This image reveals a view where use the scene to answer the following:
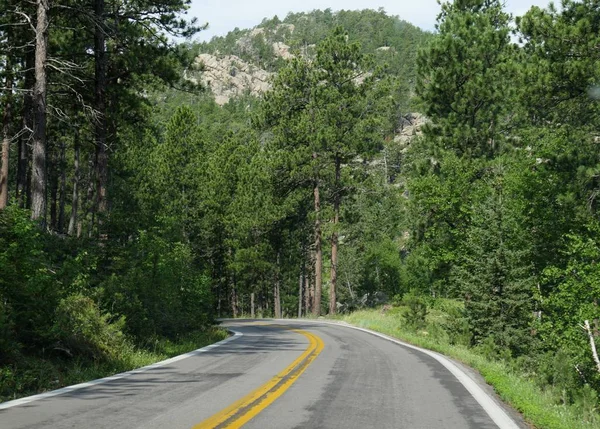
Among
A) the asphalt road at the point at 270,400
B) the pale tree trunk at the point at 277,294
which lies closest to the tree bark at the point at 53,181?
the pale tree trunk at the point at 277,294

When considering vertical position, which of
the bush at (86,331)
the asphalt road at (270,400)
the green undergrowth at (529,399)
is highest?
the bush at (86,331)

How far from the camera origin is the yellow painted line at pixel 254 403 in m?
6.08

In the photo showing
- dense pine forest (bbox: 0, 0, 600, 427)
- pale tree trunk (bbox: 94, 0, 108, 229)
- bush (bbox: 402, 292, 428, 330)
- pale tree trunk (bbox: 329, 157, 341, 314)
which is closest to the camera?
dense pine forest (bbox: 0, 0, 600, 427)

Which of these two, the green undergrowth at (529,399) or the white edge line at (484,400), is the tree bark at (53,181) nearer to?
the green undergrowth at (529,399)

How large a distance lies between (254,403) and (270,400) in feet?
1.06

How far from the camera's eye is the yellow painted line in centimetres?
608

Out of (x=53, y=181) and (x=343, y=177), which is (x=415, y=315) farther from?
(x=53, y=181)

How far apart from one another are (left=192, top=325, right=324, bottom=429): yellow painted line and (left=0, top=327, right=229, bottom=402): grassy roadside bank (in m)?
3.03

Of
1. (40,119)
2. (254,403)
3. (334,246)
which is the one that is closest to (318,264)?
(334,246)

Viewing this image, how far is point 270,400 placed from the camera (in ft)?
24.8

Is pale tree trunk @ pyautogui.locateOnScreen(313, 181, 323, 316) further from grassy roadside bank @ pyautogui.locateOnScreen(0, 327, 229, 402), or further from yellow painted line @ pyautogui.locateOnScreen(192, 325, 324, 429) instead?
yellow painted line @ pyautogui.locateOnScreen(192, 325, 324, 429)

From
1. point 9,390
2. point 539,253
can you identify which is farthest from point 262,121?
point 9,390

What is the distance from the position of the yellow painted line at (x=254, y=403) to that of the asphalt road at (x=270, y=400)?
1 cm

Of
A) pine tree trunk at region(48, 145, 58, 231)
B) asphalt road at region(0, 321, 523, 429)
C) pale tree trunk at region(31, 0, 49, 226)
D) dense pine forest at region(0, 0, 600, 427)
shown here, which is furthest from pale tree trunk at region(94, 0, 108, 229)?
pine tree trunk at region(48, 145, 58, 231)
